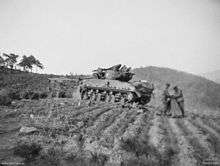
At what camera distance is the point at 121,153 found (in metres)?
6.63

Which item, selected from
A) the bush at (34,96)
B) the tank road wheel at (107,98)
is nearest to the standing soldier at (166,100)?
the tank road wheel at (107,98)

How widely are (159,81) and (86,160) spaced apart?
138 feet

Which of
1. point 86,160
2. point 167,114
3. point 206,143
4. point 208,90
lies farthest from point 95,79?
point 208,90

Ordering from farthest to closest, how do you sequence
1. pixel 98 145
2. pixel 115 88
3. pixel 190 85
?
pixel 190 85 < pixel 115 88 < pixel 98 145

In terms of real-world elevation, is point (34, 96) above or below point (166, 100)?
below

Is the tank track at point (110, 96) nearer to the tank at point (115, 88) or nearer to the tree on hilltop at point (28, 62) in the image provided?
the tank at point (115, 88)

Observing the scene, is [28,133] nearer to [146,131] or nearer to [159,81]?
[146,131]

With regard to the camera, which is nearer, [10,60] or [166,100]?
[166,100]

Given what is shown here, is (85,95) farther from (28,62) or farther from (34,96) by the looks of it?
(28,62)

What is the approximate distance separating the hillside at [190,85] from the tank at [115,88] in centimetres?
1273

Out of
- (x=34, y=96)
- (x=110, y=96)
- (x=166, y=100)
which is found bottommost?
(x=34, y=96)

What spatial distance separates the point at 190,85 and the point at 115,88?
24.5 metres

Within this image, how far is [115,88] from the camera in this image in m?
22.0

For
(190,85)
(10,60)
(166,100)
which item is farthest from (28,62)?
(166,100)
